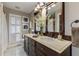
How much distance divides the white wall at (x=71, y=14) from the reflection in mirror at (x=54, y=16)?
0.52 ft

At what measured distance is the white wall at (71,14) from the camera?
1.33 m

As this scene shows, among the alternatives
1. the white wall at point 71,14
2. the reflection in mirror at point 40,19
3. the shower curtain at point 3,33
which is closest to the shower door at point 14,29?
the shower curtain at point 3,33

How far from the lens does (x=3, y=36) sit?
159 cm

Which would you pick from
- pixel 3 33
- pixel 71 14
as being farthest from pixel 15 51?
pixel 71 14

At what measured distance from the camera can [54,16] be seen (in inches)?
69.7

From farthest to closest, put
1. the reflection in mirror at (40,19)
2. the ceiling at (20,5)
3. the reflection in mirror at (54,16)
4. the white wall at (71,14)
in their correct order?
the reflection in mirror at (40,19) → the reflection in mirror at (54,16) → the ceiling at (20,5) → the white wall at (71,14)

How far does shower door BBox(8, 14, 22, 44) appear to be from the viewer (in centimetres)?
161

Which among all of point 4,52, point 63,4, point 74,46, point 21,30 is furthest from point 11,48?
point 63,4

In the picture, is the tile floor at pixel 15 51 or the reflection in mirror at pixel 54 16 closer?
the tile floor at pixel 15 51

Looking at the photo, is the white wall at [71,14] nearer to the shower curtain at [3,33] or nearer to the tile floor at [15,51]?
the tile floor at [15,51]

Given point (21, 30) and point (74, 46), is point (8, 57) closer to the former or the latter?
point (21, 30)

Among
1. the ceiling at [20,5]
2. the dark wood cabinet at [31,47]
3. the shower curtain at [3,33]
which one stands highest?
the ceiling at [20,5]

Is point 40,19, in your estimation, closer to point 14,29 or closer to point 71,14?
point 14,29

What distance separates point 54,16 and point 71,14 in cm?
39
